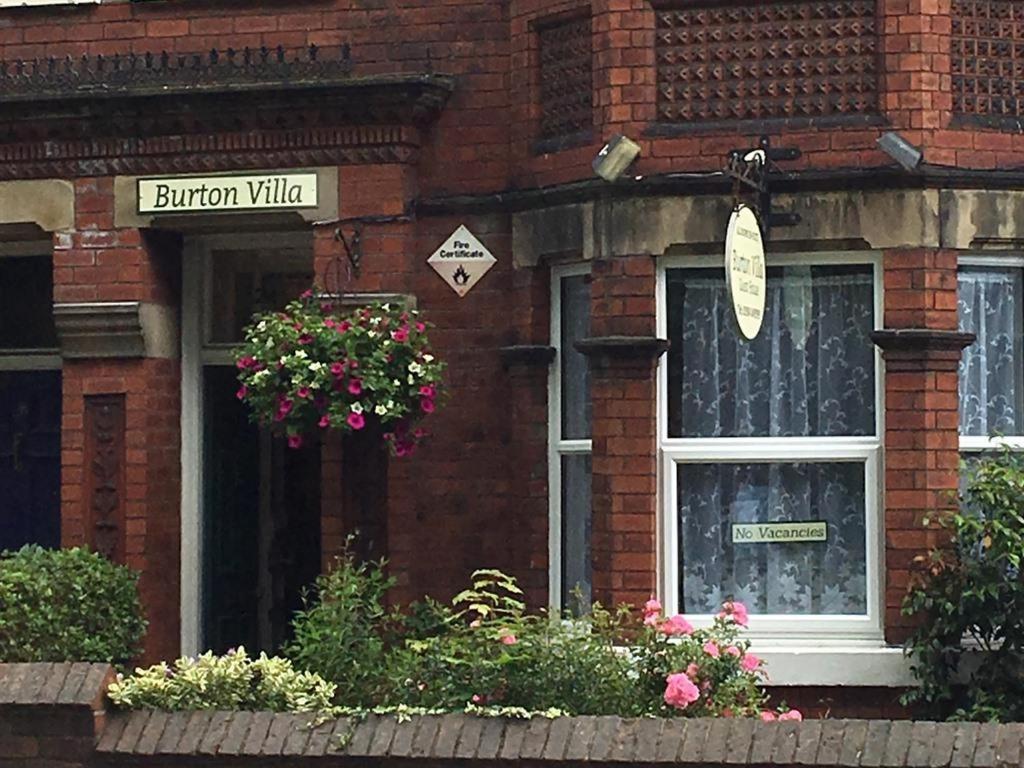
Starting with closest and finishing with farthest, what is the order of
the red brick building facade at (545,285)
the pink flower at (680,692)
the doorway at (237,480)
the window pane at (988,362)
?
the pink flower at (680,692) < the red brick building facade at (545,285) < the window pane at (988,362) < the doorway at (237,480)

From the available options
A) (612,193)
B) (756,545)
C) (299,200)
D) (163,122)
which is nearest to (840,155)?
(612,193)

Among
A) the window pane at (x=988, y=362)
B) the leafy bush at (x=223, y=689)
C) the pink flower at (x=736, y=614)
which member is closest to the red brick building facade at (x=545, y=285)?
the window pane at (x=988, y=362)

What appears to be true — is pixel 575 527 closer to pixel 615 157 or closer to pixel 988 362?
pixel 615 157

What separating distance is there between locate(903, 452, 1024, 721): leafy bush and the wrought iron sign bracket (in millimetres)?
1534

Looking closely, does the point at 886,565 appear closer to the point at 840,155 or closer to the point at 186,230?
the point at 840,155

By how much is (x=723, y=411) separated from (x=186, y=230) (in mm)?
3345

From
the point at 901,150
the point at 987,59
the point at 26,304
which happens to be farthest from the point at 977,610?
the point at 26,304

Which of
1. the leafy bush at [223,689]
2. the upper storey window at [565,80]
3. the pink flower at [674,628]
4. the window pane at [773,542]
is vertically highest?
the upper storey window at [565,80]

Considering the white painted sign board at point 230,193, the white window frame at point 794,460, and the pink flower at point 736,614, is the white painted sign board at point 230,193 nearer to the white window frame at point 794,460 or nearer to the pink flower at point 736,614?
the white window frame at point 794,460

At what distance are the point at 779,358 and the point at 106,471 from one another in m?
3.79

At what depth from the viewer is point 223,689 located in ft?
30.6

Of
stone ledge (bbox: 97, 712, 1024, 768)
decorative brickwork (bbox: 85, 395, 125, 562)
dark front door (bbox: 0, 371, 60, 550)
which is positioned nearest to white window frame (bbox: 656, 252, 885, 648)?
stone ledge (bbox: 97, 712, 1024, 768)

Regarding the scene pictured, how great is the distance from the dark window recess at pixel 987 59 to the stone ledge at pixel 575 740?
11.9ft

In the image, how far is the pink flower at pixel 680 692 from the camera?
8.97 m
